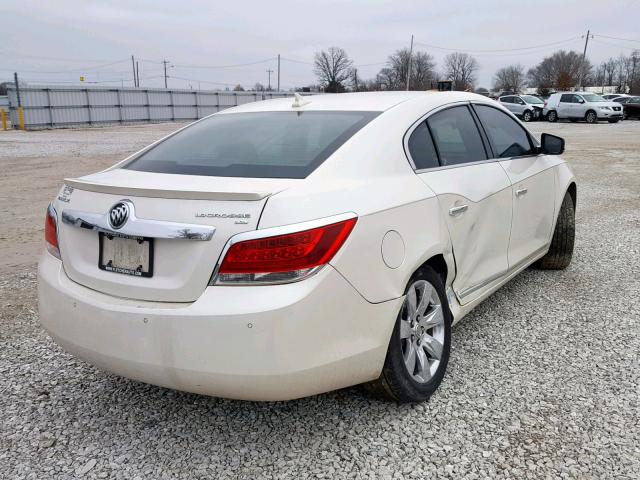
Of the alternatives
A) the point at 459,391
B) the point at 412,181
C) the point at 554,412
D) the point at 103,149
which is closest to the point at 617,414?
the point at 554,412

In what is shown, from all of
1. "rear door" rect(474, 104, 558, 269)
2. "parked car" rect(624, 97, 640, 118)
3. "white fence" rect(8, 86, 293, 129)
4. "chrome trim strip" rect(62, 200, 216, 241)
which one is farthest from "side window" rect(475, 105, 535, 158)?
"parked car" rect(624, 97, 640, 118)

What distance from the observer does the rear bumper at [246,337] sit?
222 cm

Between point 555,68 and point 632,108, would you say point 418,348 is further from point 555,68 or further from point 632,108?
point 555,68

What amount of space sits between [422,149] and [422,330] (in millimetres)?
963

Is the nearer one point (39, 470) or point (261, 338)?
point (261, 338)

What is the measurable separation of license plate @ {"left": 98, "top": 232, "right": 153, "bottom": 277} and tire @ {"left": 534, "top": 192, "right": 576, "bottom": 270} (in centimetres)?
368

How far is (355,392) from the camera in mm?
3068

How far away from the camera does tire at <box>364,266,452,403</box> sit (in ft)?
8.86

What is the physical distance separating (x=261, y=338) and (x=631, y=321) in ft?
9.75

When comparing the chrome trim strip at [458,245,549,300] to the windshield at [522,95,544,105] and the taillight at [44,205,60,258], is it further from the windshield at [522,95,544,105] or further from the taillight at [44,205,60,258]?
the windshield at [522,95,544,105]

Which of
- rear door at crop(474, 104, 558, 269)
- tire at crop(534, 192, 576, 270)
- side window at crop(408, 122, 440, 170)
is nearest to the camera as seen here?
side window at crop(408, 122, 440, 170)

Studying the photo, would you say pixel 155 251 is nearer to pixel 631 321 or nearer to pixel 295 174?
pixel 295 174

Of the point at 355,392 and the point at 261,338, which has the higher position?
the point at 261,338

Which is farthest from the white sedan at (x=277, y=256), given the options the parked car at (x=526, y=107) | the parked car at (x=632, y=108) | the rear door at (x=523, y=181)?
the parked car at (x=632, y=108)
